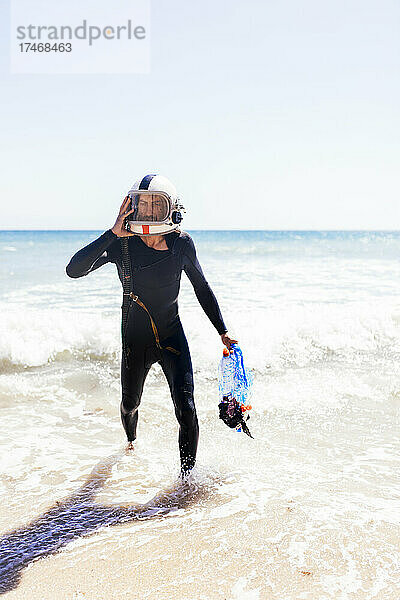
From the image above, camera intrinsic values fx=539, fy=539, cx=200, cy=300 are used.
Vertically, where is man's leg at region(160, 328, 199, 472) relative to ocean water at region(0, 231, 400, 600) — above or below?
above

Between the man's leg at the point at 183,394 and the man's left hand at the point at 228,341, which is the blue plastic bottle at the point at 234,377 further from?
the man's leg at the point at 183,394

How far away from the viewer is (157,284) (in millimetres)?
4031

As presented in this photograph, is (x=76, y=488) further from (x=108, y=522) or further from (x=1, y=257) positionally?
(x=1, y=257)

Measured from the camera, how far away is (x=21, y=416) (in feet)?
19.4

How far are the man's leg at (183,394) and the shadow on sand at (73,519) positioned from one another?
0.23 metres

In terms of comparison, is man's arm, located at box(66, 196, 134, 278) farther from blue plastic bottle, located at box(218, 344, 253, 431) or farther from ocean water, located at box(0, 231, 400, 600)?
ocean water, located at box(0, 231, 400, 600)

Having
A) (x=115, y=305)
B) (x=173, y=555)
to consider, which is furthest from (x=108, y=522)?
(x=115, y=305)

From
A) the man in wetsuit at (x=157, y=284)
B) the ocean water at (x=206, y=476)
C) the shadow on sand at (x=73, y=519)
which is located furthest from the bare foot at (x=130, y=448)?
the man in wetsuit at (x=157, y=284)

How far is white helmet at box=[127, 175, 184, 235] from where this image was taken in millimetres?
3740

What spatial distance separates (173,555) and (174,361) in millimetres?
1420

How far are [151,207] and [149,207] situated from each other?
0.6 inches

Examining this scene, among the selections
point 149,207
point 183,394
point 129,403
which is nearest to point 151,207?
point 149,207

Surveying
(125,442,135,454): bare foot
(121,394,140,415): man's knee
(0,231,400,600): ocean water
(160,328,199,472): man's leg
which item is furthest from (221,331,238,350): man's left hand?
(125,442,135,454): bare foot

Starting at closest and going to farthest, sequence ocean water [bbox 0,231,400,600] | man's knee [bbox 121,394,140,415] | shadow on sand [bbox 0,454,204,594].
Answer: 1. ocean water [bbox 0,231,400,600]
2. shadow on sand [bbox 0,454,204,594]
3. man's knee [bbox 121,394,140,415]
